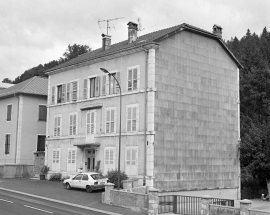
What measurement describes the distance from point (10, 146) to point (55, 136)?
9.00m

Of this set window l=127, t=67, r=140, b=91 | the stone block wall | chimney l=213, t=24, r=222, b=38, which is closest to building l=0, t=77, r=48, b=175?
window l=127, t=67, r=140, b=91

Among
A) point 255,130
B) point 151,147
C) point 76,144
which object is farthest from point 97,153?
point 255,130

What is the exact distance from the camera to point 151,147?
2736 cm

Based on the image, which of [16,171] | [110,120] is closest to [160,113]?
[110,120]

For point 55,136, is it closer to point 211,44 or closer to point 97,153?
point 97,153

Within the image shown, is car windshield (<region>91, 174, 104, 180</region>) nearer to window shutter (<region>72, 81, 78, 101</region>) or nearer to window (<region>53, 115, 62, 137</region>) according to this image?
window shutter (<region>72, 81, 78, 101</region>)

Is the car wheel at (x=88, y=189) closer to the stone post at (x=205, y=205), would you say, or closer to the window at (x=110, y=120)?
the window at (x=110, y=120)

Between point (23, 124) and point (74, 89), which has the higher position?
point (74, 89)

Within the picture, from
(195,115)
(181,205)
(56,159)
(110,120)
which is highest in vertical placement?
(195,115)

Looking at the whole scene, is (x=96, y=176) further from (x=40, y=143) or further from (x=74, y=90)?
(x=40, y=143)

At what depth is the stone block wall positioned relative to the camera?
1117 inches

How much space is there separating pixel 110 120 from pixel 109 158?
2901mm

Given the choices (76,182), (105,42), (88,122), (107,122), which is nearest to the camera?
(76,182)

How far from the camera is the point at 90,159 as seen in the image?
3291 cm
